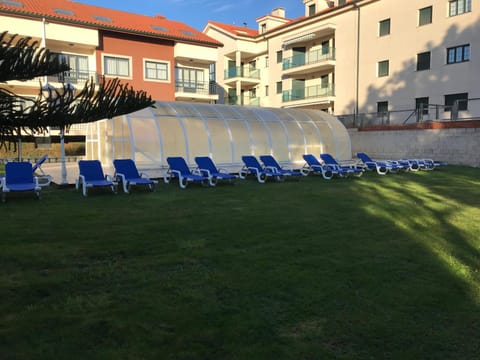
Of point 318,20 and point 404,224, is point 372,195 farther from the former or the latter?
point 318,20

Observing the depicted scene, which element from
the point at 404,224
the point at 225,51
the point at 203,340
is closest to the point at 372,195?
the point at 404,224

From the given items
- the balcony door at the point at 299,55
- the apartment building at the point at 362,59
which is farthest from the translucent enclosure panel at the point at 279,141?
the balcony door at the point at 299,55

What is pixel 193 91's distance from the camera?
34594mm

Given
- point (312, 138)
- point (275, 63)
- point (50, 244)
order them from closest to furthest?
point (50, 244), point (312, 138), point (275, 63)

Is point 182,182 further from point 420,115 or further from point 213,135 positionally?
point 420,115

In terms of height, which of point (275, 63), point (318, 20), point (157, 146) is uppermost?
point (318, 20)

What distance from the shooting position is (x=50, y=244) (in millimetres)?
6371

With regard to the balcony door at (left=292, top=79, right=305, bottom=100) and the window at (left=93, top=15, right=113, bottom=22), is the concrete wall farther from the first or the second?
the window at (left=93, top=15, right=113, bottom=22)

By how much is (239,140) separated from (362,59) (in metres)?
19.0

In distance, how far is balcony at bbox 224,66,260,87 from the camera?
133ft

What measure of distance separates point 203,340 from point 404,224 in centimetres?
557

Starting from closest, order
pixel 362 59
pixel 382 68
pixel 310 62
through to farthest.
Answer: pixel 382 68
pixel 362 59
pixel 310 62

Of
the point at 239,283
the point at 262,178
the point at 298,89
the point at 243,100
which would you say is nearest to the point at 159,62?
the point at 298,89

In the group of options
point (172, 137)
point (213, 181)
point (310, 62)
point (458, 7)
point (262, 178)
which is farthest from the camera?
point (310, 62)
